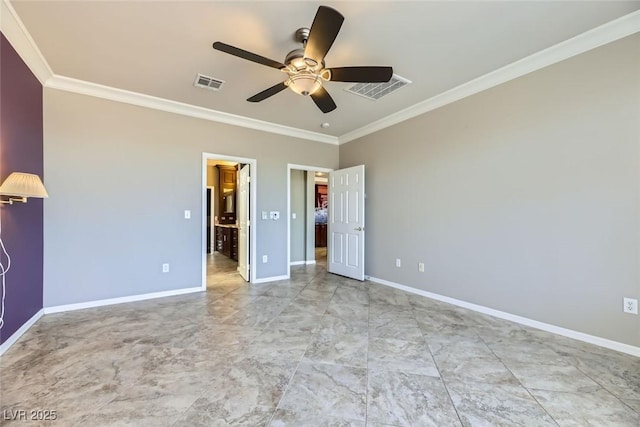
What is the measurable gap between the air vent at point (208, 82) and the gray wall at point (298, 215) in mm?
3120

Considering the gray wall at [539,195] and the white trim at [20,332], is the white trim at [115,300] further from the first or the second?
the gray wall at [539,195]

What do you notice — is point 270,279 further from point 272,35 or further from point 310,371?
point 272,35

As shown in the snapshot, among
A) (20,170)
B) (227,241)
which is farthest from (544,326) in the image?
(227,241)

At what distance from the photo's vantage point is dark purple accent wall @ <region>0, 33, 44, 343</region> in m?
2.33

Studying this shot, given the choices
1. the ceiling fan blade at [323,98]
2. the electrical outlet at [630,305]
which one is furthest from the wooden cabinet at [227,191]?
the electrical outlet at [630,305]

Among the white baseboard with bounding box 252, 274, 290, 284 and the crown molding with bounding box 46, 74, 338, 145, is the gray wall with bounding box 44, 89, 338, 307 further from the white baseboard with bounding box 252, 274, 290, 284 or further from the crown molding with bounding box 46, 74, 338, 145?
the white baseboard with bounding box 252, 274, 290, 284

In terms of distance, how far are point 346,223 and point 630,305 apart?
3443mm

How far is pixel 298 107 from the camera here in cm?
391

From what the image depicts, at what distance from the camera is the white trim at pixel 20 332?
226 centimetres

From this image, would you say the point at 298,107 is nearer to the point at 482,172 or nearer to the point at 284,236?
the point at 284,236

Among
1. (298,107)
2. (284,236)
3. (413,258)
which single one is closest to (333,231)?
(284,236)

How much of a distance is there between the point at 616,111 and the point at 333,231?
152 inches

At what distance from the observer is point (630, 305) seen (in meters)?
2.26

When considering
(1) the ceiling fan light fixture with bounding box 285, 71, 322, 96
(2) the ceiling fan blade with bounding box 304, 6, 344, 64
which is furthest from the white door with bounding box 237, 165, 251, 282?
(2) the ceiling fan blade with bounding box 304, 6, 344, 64
